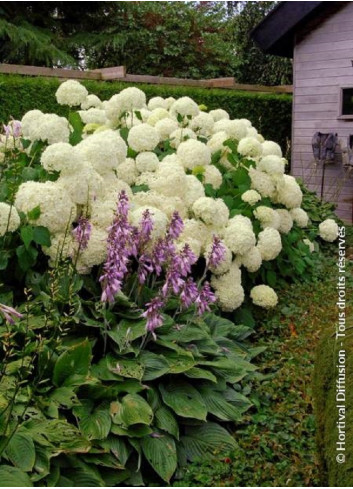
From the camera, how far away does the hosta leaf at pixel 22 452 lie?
8.75ft

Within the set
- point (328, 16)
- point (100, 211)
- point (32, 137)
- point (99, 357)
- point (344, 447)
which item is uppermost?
point (328, 16)

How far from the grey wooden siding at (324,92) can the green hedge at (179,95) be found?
29.6 inches

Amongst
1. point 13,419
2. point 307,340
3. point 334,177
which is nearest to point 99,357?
point 13,419

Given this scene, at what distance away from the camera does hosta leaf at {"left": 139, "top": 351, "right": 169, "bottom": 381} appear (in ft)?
10.9

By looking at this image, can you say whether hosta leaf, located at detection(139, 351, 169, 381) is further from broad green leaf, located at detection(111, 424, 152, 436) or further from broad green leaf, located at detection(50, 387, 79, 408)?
broad green leaf, located at detection(50, 387, 79, 408)

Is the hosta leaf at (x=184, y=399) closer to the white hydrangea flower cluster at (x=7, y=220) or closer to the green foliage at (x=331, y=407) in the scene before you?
the green foliage at (x=331, y=407)

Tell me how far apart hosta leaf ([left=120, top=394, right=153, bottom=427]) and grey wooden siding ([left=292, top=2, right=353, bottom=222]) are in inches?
281

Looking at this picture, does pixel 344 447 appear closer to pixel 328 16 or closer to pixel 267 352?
pixel 267 352

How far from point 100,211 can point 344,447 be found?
2.08 m

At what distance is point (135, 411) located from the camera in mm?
3088

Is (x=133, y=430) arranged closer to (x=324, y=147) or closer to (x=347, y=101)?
(x=324, y=147)

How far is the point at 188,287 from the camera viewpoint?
10.9 feet

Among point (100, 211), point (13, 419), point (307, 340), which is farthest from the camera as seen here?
point (307, 340)

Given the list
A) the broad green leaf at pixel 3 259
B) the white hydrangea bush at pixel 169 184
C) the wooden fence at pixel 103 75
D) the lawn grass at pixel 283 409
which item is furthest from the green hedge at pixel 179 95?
the broad green leaf at pixel 3 259
